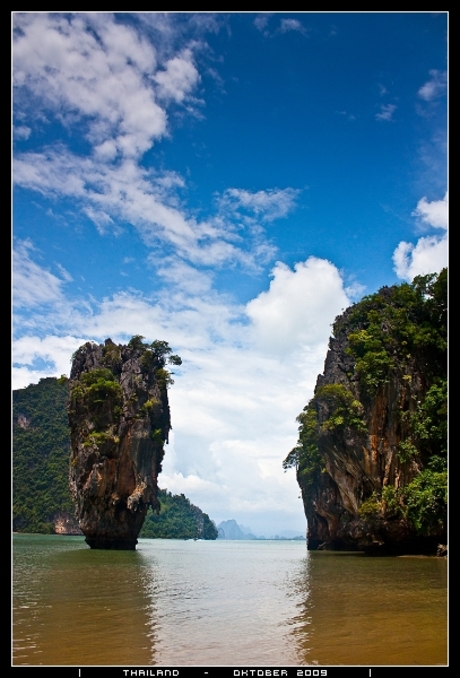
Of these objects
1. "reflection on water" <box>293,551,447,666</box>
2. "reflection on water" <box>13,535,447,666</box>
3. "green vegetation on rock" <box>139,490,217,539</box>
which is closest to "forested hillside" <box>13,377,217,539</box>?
"green vegetation on rock" <box>139,490,217,539</box>

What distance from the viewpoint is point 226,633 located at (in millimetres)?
8922

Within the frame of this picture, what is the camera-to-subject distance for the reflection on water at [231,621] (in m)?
7.27

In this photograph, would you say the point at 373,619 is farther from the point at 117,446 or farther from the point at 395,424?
the point at 117,446

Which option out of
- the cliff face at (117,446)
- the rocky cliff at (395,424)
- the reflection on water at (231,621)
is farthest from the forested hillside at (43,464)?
the reflection on water at (231,621)

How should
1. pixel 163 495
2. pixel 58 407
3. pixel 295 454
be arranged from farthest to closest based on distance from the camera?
pixel 163 495 → pixel 58 407 → pixel 295 454

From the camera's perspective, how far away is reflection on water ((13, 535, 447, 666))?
727cm

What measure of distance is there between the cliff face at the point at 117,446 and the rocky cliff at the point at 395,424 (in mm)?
12464

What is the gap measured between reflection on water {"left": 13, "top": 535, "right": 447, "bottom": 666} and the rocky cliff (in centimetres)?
781

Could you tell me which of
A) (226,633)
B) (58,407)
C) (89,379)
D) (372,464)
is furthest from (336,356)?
(58,407)

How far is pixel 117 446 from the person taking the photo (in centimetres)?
3544

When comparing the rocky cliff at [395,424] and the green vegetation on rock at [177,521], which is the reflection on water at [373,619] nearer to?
the rocky cliff at [395,424]

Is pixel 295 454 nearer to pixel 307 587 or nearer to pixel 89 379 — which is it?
pixel 89 379

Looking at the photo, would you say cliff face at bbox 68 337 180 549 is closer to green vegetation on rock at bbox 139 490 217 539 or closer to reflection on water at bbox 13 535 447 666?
reflection on water at bbox 13 535 447 666
